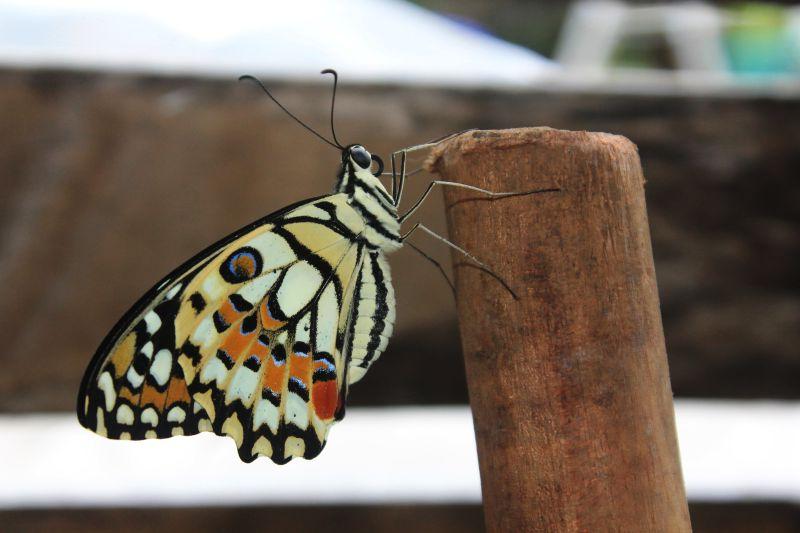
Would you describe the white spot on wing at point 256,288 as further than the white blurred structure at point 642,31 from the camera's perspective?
No

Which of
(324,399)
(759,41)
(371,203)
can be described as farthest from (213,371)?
(759,41)

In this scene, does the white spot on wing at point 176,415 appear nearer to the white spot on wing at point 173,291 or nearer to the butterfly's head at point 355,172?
→ the white spot on wing at point 173,291

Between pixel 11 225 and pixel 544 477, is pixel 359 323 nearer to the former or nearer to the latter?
pixel 544 477

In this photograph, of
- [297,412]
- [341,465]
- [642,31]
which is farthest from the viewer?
[642,31]

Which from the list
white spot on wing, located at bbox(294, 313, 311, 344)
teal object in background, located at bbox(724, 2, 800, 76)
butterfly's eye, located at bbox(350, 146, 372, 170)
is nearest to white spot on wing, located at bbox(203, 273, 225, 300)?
white spot on wing, located at bbox(294, 313, 311, 344)

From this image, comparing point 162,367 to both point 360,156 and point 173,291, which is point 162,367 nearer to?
point 173,291

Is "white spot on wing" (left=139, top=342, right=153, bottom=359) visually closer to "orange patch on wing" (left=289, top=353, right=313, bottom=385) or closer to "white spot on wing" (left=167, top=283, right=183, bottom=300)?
"white spot on wing" (left=167, top=283, right=183, bottom=300)

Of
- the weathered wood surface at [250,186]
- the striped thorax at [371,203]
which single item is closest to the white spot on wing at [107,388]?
the striped thorax at [371,203]
